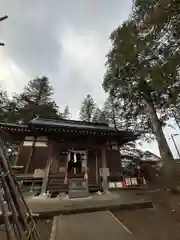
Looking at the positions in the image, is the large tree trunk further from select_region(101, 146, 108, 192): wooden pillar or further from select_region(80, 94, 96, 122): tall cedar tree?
select_region(80, 94, 96, 122): tall cedar tree

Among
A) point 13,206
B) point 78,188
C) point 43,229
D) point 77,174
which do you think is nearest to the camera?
point 13,206

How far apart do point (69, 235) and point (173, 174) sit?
23.1 ft

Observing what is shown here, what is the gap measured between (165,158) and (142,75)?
15.0 feet

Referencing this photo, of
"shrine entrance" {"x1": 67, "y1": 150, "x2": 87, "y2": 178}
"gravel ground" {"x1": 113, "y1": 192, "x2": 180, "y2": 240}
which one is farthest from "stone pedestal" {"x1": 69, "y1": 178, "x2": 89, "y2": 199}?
"gravel ground" {"x1": 113, "y1": 192, "x2": 180, "y2": 240}

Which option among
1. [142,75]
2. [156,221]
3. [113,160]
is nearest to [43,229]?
[156,221]

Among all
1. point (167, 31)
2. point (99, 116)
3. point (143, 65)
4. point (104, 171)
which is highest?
point (99, 116)

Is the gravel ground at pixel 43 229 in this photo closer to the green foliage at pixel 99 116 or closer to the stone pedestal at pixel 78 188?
the stone pedestal at pixel 78 188

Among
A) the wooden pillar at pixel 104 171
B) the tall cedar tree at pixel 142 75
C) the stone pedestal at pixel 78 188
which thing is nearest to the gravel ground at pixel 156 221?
the tall cedar tree at pixel 142 75

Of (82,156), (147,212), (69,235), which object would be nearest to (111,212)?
(147,212)

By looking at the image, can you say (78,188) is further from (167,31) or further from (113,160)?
(167,31)

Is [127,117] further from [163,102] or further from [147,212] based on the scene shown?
[147,212]

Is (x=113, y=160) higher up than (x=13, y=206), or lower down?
higher up

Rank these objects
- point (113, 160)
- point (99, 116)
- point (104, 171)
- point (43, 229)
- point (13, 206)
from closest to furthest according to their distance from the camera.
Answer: point (13, 206), point (43, 229), point (104, 171), point (113, 160), point (99, 116)

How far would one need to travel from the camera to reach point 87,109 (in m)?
25.9
